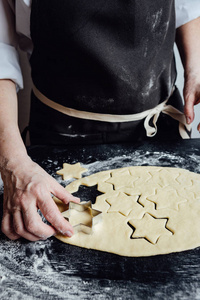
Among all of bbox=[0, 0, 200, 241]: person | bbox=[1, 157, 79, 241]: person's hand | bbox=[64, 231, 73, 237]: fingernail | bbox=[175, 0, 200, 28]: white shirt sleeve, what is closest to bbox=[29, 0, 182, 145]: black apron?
bbox=[0, 0, 200, 241]: person

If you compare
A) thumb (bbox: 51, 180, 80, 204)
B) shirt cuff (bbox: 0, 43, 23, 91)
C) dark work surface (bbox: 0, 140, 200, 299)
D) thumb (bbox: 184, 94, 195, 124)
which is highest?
shirt cuff (bbox: 0, 43, 23, 91)

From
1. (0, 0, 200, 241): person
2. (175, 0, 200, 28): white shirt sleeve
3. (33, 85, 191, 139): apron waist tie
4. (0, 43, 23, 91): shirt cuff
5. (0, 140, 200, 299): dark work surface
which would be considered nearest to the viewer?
(0, 140, 200, 299): dark work surface

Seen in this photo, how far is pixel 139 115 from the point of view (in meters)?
1.27

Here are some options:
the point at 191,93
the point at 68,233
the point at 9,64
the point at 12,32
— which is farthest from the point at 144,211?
the point at 12,32

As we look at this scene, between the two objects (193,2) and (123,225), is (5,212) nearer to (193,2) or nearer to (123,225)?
(123,225)

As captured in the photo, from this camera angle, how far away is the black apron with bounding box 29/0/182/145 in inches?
42.8

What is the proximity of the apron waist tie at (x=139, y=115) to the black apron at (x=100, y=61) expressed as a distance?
0.02 meters

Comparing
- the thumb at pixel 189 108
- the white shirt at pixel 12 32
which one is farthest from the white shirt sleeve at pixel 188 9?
the white shirt at pixel 12 32

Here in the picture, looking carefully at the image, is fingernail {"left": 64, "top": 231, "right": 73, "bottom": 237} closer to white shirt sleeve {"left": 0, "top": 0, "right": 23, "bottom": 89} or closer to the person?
the person

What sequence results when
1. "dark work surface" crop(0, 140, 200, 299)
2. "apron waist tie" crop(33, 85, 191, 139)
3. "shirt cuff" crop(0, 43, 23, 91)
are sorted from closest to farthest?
"dark work surface" crop(0, 140, 200, 299) < "shirt cuff" crop(0, 43, 23, 91) < "apron waist tie" crop(33, 85, 191, 139)

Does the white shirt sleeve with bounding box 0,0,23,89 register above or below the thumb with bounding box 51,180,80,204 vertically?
above

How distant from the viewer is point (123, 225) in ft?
3.05

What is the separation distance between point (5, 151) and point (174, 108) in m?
0.73

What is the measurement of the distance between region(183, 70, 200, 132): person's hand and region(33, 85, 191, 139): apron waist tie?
0.18 feet
